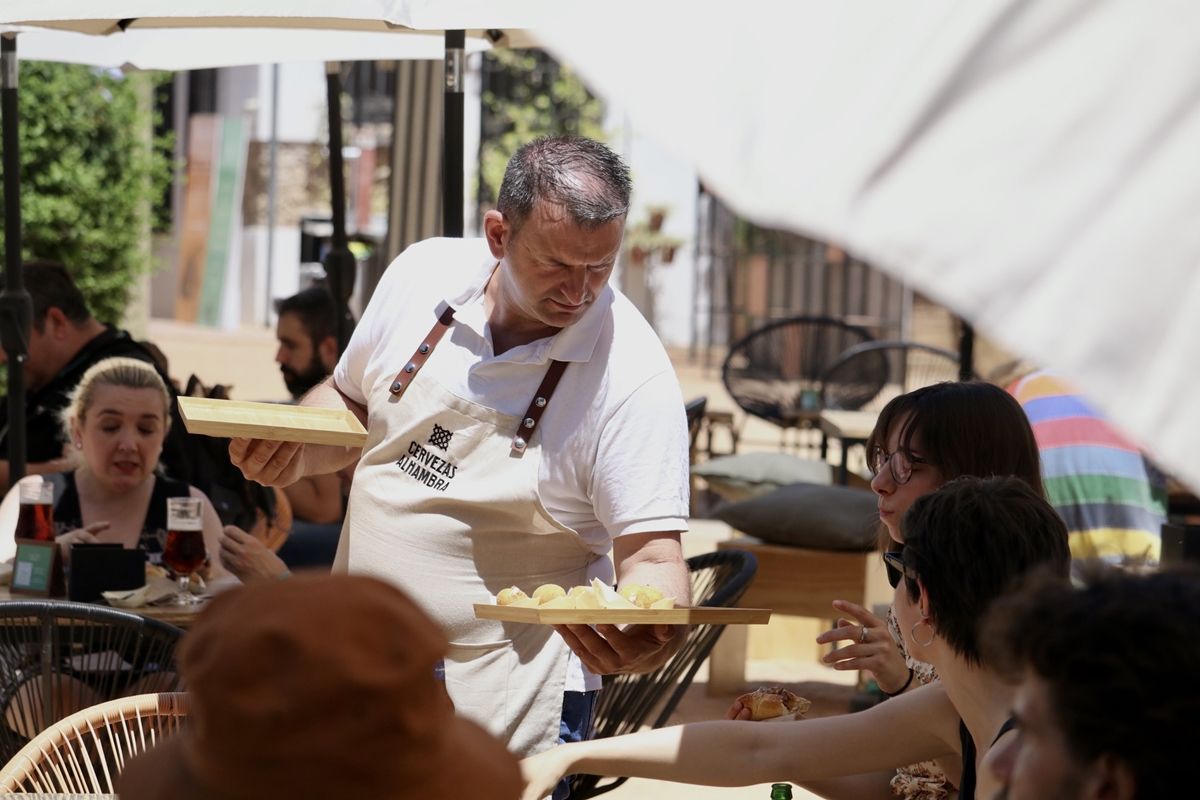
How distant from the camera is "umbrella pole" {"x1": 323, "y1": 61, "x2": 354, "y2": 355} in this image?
19.8ft

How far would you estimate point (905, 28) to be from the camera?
1.21 metres

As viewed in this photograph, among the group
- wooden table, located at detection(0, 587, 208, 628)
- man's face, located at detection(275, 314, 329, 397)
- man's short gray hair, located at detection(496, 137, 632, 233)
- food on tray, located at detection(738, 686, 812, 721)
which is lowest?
wooden table, located at detection(0, 587, 208, 628)

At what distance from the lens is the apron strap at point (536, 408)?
2672 millimetres

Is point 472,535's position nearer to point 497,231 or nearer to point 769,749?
point 497,231

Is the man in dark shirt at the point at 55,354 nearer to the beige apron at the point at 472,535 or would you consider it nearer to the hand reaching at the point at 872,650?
the beige apron at the point at 472,535

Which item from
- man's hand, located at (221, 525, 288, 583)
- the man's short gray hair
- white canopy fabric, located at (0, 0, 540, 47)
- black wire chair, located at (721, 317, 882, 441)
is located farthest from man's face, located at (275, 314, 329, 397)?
black wire chair, located at (721, 317, 882, 441)

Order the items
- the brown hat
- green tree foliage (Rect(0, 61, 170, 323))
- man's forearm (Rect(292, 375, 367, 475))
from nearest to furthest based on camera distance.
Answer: the brown hat < man's forearm (Rect(292, 375, 367, 475)) < green tree foliage (Rect(0, 61, 170, 323))

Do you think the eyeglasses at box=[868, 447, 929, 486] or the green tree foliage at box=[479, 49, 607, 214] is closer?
the eyeglasses at box=[868, 447, 929, 486]

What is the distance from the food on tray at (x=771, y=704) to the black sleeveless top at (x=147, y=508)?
7.77 ft

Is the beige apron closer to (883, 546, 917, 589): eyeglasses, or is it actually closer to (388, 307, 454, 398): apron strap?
(388, 307, 454, 398): apron strap

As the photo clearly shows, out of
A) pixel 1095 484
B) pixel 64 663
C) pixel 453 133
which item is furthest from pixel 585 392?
pixel 1095 484

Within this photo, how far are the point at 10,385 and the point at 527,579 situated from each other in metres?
2.72

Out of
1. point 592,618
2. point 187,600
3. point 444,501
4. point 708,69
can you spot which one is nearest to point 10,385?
point 187,600

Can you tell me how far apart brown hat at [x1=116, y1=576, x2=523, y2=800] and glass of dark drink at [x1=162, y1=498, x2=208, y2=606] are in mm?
2890
